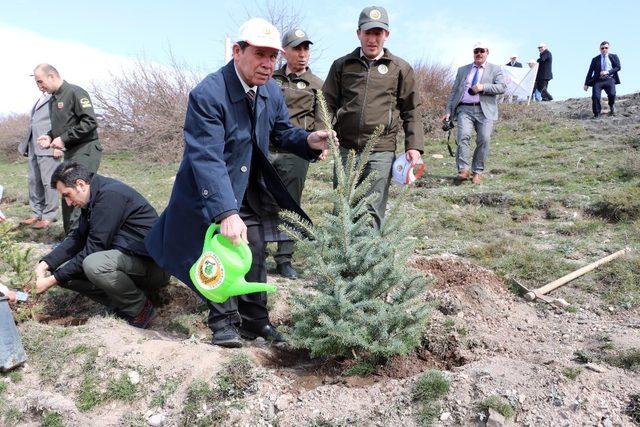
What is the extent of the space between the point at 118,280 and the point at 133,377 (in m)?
A: 0.98

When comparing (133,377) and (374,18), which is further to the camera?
(374,18)

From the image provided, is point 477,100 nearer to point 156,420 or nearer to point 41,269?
point 41,269

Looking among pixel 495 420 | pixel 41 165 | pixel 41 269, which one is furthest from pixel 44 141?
pixel 495 420

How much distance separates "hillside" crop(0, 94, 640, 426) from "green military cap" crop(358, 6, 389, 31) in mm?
1668

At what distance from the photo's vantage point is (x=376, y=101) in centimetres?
432

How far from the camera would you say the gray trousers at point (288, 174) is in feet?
15.3

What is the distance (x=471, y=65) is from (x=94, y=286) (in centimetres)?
619

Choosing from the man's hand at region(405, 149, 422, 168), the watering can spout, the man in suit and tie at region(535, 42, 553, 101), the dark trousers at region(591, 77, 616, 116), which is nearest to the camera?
the watering can spout

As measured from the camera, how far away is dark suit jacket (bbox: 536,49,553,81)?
51.6ft

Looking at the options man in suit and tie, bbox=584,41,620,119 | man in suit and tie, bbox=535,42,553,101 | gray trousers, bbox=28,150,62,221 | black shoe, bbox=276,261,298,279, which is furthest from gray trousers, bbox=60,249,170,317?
man in suit and tie, bbox=535,42,553,101

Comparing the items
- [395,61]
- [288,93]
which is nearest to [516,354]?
[395,61]

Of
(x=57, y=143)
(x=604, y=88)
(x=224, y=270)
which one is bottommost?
(x=224, y=270)

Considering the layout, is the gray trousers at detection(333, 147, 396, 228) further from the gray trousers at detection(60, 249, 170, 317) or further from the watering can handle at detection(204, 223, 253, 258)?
the gray trousers at detection(60, 249, 170, 317)

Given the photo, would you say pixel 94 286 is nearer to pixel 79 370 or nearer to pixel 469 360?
pixel 79 370
